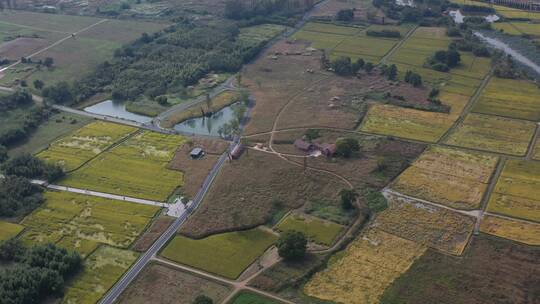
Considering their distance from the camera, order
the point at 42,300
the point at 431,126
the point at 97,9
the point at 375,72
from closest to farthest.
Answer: the point at 42,300
the point at 431,126
the point at 375,72
the point at 97,9

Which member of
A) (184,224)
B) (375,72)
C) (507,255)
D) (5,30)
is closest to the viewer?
(507,255)

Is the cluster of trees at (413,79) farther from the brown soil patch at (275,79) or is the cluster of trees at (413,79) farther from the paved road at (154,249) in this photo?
the paved road at (154,249)

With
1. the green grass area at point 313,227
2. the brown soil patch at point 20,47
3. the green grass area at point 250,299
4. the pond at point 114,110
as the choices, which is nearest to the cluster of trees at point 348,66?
the pond at point 114,110

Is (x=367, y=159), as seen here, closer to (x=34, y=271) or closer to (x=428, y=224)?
(x=428, y=224)

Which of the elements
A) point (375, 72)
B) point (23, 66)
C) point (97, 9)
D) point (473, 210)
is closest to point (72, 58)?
point (23, 66)

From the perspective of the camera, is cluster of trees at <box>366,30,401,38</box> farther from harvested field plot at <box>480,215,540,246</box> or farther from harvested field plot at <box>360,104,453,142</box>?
harvested field plot at <box>480,215,540,246</box>

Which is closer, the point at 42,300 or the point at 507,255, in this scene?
the point at 42,300

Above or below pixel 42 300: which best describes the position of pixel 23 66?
above

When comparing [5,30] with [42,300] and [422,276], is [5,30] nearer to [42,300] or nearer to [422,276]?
[42,300]

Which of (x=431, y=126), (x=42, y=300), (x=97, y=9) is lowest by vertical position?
(x=42, y=300)
